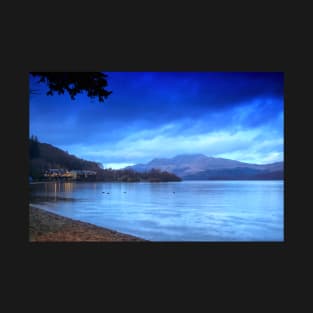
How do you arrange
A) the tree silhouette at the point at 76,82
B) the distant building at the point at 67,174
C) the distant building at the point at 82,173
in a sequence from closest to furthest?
the tree silhouette at the point at 76,82
the distant building at the point at 67,174
the distant building at the point at 82,173

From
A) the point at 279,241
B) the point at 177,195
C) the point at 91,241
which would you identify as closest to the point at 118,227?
the point at 91,241

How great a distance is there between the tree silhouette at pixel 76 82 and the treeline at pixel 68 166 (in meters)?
1.22

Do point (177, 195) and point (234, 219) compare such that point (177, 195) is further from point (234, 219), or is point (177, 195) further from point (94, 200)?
point (234, 219)

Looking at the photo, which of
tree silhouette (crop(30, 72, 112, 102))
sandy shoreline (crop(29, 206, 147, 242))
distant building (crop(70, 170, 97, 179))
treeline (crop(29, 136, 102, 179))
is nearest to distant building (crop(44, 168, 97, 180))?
distant building (crop(70, 170, 97, 179))

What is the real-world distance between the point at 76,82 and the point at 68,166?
223 cm

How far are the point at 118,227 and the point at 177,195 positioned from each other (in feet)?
20.1

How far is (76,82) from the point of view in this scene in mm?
5523

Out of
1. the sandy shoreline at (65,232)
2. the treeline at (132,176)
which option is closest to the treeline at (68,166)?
the treeline at (132,176)

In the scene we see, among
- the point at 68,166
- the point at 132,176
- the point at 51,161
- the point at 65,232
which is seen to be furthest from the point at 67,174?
the point at 65,232

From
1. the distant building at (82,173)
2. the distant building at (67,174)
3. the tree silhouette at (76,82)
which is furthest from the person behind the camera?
the distant building at (82,173)

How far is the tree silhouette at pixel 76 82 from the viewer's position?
5.48 meters

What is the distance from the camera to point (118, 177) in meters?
7.47

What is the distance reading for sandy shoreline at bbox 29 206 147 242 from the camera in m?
5.52

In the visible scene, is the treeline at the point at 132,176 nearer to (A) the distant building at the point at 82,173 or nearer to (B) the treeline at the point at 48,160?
(A) the distant building at the point at 82,173
